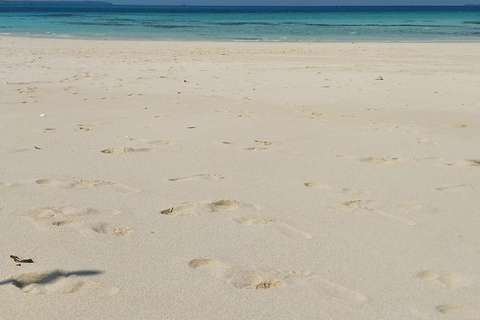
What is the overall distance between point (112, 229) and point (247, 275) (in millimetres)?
871

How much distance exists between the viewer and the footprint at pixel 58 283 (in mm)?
2410

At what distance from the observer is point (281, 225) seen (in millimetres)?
3201

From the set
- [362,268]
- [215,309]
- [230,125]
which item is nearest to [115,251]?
[215,309]

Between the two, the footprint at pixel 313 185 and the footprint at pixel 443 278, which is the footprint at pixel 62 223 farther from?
the footprint at pixel 443 278

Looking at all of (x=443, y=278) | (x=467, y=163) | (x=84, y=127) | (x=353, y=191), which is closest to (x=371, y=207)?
(x=353, y=191)

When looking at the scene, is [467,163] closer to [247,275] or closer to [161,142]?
[161,142]

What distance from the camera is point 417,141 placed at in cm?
525

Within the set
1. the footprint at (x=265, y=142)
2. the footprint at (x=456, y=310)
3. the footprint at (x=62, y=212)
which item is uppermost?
the footprint at (x=456, y=310)

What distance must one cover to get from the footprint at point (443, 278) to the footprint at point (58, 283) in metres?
1.33

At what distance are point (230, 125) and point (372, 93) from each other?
3126 mm

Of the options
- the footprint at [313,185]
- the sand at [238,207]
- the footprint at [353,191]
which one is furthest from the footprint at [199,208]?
the footprint at [353,191]

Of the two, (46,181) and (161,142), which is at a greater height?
(46,181)

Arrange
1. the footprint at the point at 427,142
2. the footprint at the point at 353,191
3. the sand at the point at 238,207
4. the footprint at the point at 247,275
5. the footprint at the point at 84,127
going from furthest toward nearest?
the footprint at the point at 84,127 → the footprint at the point at 427,142 → the footprint at the point at 353,191 → the footprint at the point at 247,275 → the sand at the point at 238,207

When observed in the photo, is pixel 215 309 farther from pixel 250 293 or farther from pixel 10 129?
pixel 10 129
